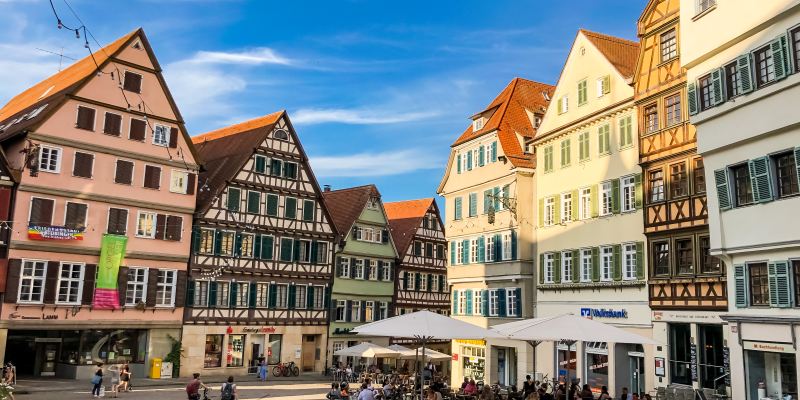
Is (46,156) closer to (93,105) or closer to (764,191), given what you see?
(93,105)

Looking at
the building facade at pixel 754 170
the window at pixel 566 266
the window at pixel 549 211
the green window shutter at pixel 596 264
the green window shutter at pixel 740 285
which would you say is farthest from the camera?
the window at pixel 549 211

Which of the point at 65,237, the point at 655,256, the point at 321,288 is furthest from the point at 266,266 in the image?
the point at 655,256

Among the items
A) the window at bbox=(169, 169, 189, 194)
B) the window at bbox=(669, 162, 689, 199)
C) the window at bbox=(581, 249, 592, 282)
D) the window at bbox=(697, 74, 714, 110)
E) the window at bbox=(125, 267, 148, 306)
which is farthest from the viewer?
the window at bbox=(169, 169, 189, 194)

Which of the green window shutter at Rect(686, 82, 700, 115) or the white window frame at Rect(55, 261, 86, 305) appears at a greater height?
the green window shutter at Rect(686, 82, 700, 115)

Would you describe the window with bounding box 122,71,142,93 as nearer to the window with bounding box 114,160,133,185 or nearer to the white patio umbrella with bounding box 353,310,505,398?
the window with bounding box 114,160,133,185

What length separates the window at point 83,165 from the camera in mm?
33938

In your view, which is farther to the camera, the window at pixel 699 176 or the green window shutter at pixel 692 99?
the window at pixel 699 176

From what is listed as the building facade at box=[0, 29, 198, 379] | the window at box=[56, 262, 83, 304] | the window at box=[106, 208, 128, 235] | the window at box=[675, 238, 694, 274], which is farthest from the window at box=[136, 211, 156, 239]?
the window at box=[675, 238, 694, 274]

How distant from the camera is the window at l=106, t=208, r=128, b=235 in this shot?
3512 cm

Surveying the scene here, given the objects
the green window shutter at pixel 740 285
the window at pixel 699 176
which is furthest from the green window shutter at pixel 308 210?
the green window shutter at pixel 740 285

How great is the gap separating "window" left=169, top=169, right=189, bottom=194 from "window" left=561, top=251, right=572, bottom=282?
20.5 metres

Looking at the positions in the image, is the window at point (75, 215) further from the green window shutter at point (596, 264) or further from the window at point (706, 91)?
the window at point (706, 91)

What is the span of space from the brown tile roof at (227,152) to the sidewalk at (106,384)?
9.24m

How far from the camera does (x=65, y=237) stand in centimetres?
3300
